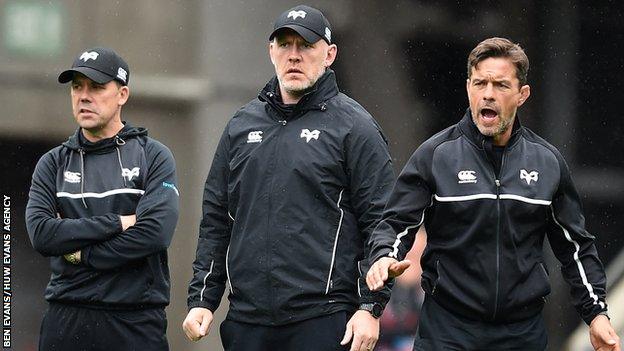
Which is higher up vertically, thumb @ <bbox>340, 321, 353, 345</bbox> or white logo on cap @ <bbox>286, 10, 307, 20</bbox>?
white logo on cap @ <bbox>286, 10, 307, 20</bbox>

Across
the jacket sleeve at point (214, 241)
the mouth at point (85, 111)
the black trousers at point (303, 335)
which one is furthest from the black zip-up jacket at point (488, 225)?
the mouth at point (85, 111)

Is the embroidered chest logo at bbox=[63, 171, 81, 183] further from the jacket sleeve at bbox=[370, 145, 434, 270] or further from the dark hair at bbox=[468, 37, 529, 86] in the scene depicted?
the dark hair at bbox=[468, 37, 529, 86]

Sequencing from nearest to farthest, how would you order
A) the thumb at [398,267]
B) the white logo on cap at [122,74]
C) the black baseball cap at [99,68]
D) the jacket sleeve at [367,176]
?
the thumb at [398,267] < the jacket sleeve at [367,176] < the black baseball cap at [99,68] < the white logo on cap at [122,74]

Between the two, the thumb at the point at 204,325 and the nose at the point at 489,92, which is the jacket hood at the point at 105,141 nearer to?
the thumb at the point at 204,325

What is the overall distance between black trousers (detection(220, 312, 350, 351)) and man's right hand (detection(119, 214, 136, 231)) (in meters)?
0.85

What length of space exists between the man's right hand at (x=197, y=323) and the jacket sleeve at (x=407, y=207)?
32.5 inches

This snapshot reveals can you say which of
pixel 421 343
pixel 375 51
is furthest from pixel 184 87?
pixel 421 343

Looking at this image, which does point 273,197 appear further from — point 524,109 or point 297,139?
point 524,109

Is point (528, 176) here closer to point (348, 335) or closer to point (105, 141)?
point (348, 335)

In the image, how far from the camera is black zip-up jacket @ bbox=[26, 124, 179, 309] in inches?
248

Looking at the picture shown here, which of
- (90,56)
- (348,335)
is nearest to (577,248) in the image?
(348,335)

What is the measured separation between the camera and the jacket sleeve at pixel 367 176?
5.78 meters

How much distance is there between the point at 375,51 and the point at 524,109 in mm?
932

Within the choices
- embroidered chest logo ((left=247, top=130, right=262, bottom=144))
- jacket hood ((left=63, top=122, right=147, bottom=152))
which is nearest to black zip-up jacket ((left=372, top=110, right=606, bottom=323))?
embroidered chest logo ((left=247, top=130, right=262, bottom=144))
